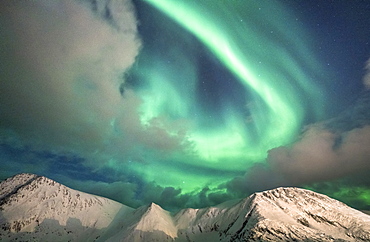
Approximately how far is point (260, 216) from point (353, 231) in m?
77.8

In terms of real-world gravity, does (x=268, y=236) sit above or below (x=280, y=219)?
below

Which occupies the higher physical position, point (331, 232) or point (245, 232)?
point (331, 232)

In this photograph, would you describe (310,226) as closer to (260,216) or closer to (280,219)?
(280,219)

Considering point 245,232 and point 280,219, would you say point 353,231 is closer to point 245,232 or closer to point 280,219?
point 280,219

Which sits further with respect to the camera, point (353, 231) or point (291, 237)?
point (353, 231)

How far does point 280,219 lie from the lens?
653 feet

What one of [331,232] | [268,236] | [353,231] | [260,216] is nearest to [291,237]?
[268,236]

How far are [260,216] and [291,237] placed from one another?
31990 millimetres

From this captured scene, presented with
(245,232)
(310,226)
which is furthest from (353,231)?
(245,232)

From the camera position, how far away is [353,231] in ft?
600

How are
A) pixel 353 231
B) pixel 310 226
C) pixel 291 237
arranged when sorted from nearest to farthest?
pixel 291 237
pixel 353 231
pixel 310 226

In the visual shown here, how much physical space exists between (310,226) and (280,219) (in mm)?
27408

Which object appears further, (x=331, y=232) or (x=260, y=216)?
(x=260, y=216)

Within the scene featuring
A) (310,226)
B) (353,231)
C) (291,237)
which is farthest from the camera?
(310,226)
